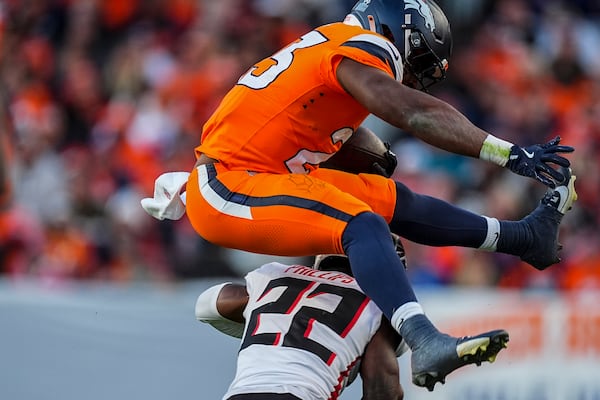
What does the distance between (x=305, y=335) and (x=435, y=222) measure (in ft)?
2.40

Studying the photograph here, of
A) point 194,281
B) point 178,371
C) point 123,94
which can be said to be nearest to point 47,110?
point 123,94

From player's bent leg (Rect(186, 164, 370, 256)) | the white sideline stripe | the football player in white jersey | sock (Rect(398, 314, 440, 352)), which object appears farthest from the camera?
the football player in white jersey

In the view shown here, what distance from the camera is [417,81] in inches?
185

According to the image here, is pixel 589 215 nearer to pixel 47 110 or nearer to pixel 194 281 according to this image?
pixel 194 281

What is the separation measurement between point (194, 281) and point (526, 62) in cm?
376

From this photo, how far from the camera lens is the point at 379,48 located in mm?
4285

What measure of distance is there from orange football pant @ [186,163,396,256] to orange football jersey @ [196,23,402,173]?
3.5 inches

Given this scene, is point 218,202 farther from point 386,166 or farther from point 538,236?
point 538,236

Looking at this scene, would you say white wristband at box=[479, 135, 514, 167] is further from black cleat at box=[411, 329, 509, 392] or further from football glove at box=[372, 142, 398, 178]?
football glove at box=[372, 142, 398, 178]

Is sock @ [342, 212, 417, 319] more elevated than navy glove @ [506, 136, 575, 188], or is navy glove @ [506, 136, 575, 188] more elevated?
navy glove @ [506, 136, 575, 188]

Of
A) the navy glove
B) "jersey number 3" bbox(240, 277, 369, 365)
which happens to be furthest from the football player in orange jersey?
"jersey number 3" bbox(240, 277, 369, 365)

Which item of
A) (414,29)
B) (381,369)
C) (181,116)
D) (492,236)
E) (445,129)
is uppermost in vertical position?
(414,29)

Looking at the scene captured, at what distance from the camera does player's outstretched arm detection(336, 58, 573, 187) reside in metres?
4.03

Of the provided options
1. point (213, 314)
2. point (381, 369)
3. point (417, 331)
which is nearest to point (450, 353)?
point (417, 331)
